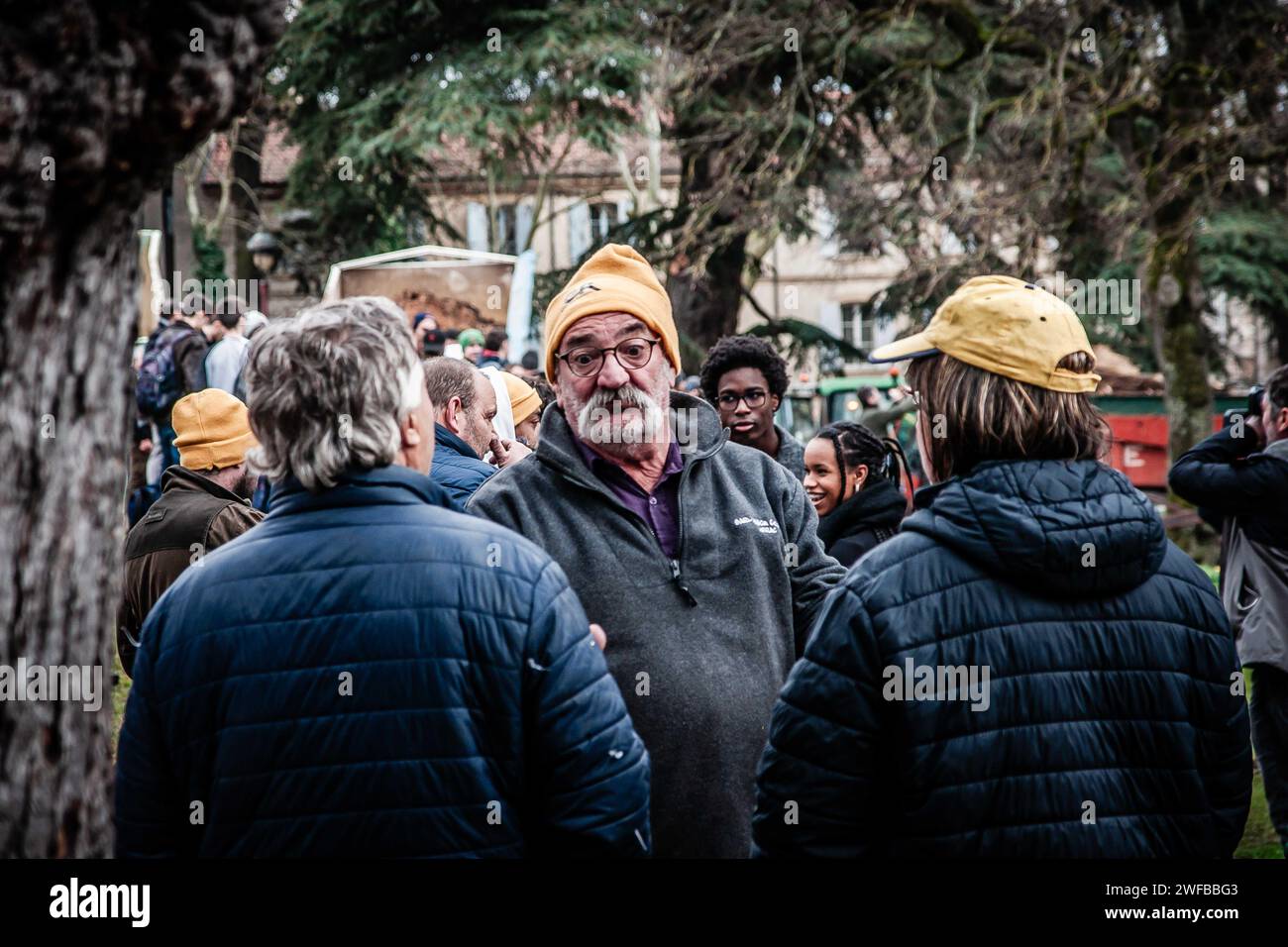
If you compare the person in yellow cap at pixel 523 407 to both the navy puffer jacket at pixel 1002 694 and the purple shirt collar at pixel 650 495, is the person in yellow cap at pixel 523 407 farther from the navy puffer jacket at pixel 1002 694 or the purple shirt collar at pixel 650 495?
the navy puffer jacket at pixel 1002 694

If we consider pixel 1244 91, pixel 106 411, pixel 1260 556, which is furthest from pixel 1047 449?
pixel 1244 91

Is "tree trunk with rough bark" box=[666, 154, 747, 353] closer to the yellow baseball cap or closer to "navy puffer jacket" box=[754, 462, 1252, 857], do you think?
the yellow baseball cap

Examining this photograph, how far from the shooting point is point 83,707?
191 centimetres

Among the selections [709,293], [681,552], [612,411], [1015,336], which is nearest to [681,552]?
[681,552]

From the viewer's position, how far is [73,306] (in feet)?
6.00

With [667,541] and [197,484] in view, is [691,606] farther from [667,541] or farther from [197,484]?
[197,484]

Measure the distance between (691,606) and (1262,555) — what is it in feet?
10.3

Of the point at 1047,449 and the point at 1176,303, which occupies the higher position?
the point at 1176,303

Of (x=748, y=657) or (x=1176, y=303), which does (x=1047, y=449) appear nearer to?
(x=748, y=657)

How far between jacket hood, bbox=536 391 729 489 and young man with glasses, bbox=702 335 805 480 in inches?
91.5

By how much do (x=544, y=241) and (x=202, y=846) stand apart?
4919cm

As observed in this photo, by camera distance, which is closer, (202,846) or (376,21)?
(202,846)

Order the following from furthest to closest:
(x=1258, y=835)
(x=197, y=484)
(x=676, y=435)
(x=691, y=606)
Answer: (x=1258, y=835)
(x=197, y=484)
(x=676, y=435)
(x=691, y=606)

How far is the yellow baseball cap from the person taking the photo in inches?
94.7
